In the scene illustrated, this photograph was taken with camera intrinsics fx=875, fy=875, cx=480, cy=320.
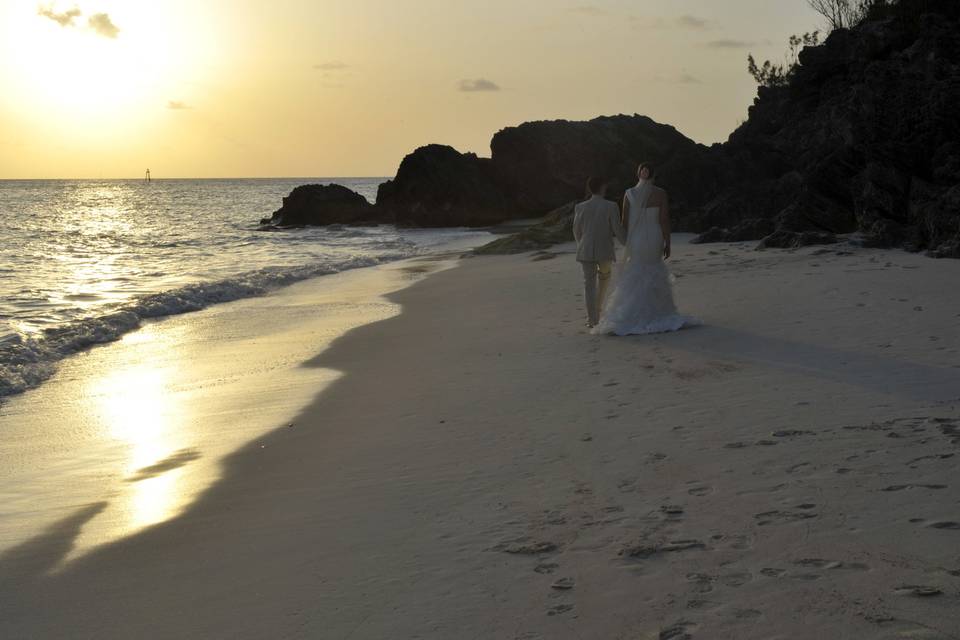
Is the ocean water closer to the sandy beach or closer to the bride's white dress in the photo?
the sandy beach

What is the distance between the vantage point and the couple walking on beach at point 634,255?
31.1ft

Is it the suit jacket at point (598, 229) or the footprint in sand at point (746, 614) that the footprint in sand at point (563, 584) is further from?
the suit jacket at point (598, 229)

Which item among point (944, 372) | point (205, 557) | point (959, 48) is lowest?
point (205, 557)

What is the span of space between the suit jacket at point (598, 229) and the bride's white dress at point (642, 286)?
1.03 feet

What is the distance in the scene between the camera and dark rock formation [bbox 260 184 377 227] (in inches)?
2115

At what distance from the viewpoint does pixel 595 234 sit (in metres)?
10.1

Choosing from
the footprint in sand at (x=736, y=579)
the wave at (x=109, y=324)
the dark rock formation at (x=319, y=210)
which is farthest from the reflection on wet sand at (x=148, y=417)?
the dark rock formation at (x=319, y=210)

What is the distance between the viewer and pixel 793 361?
7176 mm

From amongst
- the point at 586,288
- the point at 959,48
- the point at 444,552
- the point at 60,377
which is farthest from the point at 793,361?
the point at 959,48

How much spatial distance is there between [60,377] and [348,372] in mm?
3568

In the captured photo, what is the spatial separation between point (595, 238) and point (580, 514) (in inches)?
242

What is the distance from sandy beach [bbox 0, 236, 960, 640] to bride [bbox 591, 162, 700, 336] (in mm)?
1129

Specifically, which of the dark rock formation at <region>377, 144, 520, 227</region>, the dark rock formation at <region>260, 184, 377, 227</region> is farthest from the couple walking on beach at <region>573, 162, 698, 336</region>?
the dark rock formation at <region>260, 184, 377, 227</region>

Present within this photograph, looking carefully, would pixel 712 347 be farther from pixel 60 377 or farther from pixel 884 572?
pixel 60 377
